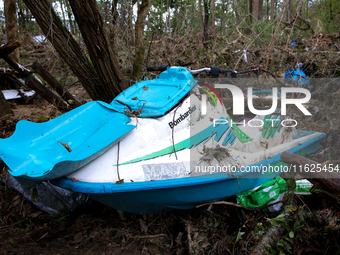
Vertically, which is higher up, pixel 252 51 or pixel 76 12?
pixel 76 12

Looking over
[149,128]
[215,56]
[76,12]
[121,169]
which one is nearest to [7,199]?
[121,169]

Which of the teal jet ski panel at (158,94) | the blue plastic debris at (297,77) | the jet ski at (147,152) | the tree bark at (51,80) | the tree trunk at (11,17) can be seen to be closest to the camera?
the jet ski at (147,152)

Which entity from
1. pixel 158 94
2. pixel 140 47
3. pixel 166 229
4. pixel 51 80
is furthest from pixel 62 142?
pixel 140 47

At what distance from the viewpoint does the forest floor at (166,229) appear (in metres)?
1.93

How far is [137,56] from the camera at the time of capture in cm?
401

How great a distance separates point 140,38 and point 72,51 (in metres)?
1.20

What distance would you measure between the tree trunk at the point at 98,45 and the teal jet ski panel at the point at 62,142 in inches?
40.1

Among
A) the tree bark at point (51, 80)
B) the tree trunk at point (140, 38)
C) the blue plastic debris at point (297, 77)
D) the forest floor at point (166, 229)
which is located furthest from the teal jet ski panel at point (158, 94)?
the blue plastic debris at point (297, 77)

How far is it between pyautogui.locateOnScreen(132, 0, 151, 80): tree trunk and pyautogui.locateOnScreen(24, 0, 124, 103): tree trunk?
0.80 meters

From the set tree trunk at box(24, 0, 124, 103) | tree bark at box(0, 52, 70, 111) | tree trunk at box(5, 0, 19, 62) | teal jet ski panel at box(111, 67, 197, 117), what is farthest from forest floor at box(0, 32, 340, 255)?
tree trunk at box(5, 0, 19, 62)

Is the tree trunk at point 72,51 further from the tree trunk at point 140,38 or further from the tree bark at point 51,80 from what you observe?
the tree trunk at point 140,38

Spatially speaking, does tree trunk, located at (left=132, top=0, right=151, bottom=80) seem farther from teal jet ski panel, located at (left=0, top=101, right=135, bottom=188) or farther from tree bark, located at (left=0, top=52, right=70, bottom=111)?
teal jet ski panel, located at (left=0, top=101, right=135, bottom=188)

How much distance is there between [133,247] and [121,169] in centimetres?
73

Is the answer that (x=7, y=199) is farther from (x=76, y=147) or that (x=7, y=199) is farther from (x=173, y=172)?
(x=173, y=172)
